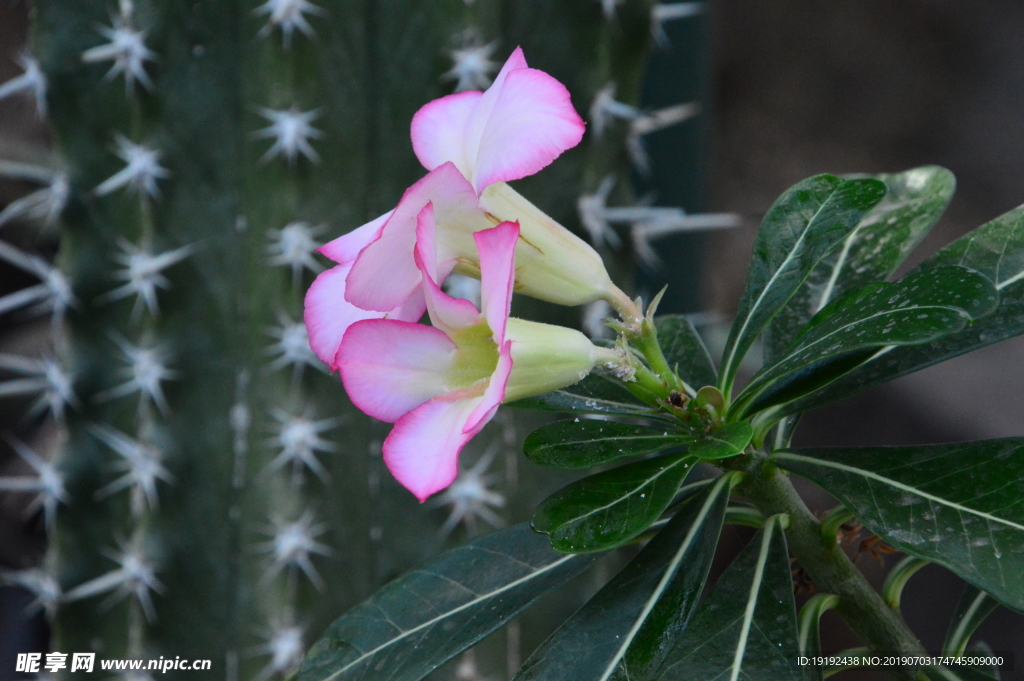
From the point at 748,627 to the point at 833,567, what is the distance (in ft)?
0.26

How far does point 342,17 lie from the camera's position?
2.59ft

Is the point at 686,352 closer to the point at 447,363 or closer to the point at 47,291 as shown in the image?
the point at 447,363

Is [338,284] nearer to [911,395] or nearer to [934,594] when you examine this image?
[934,594]

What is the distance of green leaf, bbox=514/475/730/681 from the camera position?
411mm

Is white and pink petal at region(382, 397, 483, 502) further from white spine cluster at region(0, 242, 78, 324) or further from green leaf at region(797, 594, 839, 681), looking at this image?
white spine cluster at region(0, 242, 78, 324)

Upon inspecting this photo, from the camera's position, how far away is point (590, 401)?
470 mm

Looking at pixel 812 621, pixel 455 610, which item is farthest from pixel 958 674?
pixel 455 610

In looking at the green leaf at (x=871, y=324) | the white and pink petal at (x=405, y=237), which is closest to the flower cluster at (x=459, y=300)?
the white and pink petal at (x=405, y=237)

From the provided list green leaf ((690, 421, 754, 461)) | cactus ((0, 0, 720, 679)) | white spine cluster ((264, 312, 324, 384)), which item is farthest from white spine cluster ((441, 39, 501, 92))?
green leaf ((690, 421, 754, 461))

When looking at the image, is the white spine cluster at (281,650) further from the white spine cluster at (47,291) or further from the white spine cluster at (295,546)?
the white spine cluster at (47,291)

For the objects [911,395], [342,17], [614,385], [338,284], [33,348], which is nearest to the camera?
[338,284]

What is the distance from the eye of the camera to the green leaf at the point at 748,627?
40 cm

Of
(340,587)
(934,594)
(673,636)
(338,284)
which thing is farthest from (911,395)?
(338,284)

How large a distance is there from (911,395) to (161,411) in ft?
4.64
